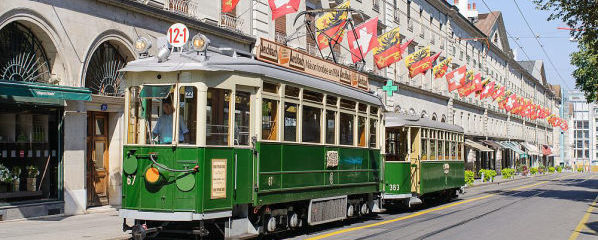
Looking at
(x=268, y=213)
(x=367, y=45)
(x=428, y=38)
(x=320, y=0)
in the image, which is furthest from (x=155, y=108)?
(x=428, y=38)

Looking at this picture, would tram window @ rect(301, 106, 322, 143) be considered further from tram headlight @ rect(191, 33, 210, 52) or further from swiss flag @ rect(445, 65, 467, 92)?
swiss flag @ rect(445, 65, 467, 92)

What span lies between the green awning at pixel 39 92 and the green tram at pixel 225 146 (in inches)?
182

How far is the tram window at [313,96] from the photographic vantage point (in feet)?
41.8

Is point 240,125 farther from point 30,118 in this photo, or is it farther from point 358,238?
point 30,118

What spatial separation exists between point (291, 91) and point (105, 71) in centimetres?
774

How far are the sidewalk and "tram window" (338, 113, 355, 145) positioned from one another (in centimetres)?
503

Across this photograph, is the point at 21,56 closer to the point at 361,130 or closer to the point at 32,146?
the point at 32,146

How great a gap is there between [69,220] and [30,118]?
8.59 ft

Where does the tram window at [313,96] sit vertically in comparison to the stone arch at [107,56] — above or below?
below

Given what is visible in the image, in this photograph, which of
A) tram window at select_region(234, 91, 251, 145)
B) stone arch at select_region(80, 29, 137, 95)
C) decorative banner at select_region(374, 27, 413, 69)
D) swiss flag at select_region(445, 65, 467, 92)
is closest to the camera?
tram window at select_region(234, 91, 251, 145)

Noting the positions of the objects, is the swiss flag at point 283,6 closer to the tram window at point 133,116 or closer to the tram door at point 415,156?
the tram door at point 415,156

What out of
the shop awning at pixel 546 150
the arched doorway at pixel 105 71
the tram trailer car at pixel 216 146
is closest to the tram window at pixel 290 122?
the tram trailer car at pixel 216 146

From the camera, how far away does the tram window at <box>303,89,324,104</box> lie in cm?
1274

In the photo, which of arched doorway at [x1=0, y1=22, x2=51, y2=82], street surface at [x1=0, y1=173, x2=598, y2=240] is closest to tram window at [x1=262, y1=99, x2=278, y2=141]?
street surface at [x1=0, y1=173, x2=598, y2=240]
